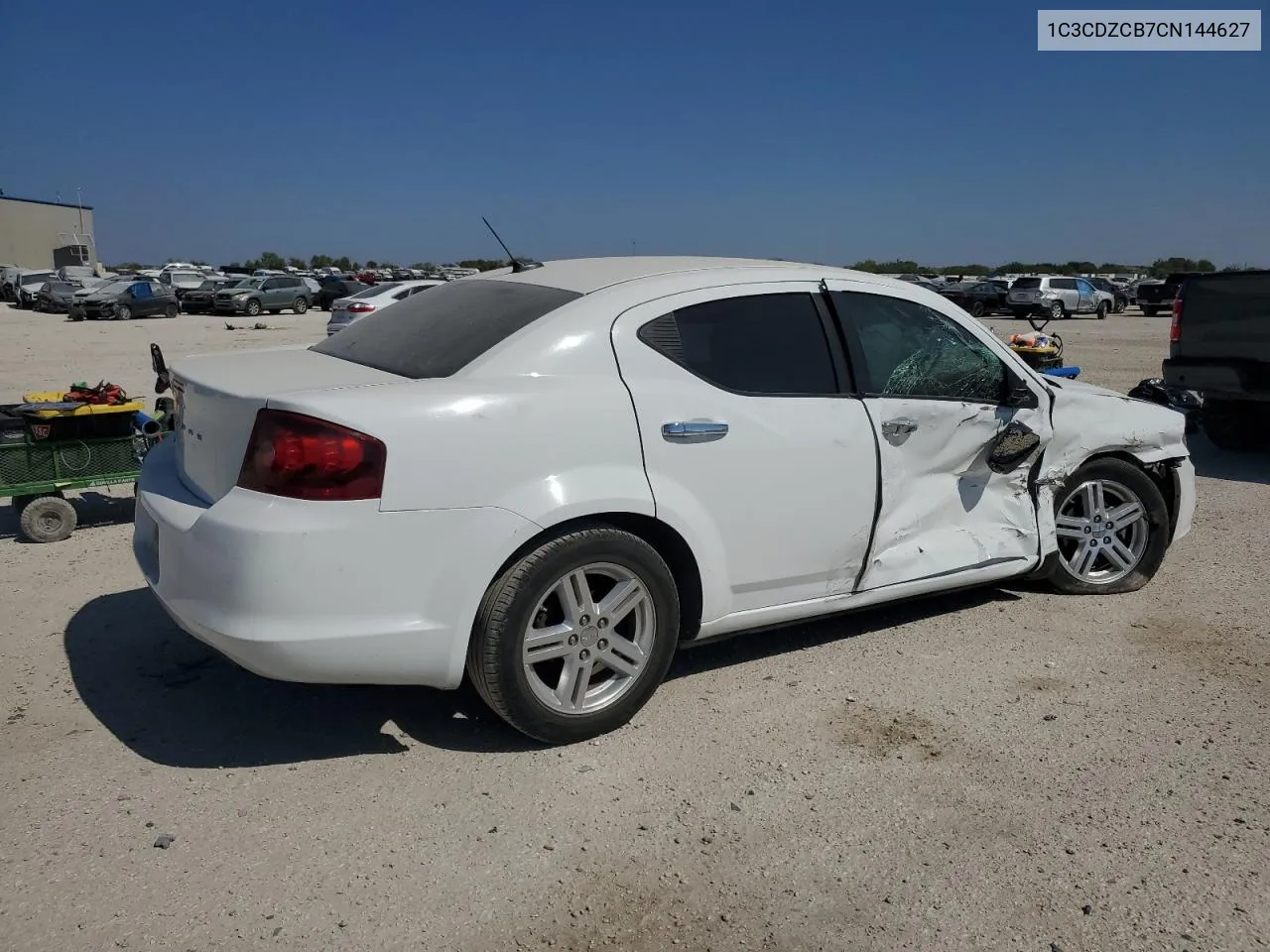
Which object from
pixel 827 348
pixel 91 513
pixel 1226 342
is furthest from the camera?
pixel 1226 342

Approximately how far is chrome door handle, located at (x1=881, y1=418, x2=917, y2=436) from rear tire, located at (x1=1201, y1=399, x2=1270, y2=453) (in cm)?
684

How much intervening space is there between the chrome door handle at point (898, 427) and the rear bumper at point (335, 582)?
1625 mm

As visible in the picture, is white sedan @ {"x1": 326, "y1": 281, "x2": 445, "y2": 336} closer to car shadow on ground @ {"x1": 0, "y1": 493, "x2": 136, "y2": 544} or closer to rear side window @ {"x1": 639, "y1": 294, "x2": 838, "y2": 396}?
car shadow on ground @ {"x1": 0, "y1": 493, "x2": 136, "y2": 544}

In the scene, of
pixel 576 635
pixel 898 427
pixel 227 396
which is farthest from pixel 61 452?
pixel 898 427

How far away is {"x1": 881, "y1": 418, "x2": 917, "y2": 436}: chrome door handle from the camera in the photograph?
4172 millimetres

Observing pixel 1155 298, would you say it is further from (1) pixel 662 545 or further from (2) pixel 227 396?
(2) pixel 227 396

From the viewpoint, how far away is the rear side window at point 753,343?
3.79m

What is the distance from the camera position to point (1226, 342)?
880 centimetres

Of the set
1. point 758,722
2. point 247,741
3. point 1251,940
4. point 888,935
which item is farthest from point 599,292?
point 1251,940

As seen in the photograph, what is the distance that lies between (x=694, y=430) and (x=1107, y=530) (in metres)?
2.67

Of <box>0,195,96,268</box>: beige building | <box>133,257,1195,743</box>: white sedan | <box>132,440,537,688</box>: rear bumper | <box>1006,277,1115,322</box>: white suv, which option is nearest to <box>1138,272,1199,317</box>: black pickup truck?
<box>1006,277,1115,322</box>: white suv

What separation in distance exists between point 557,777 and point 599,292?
172 cm

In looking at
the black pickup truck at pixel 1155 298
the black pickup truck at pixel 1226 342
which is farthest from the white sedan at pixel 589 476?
the black pickup truck at pixel 1155 298

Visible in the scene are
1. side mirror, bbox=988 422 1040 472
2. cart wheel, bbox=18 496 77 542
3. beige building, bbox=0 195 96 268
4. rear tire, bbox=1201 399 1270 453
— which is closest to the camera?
side mirror, bbox=988 422 1040 472
